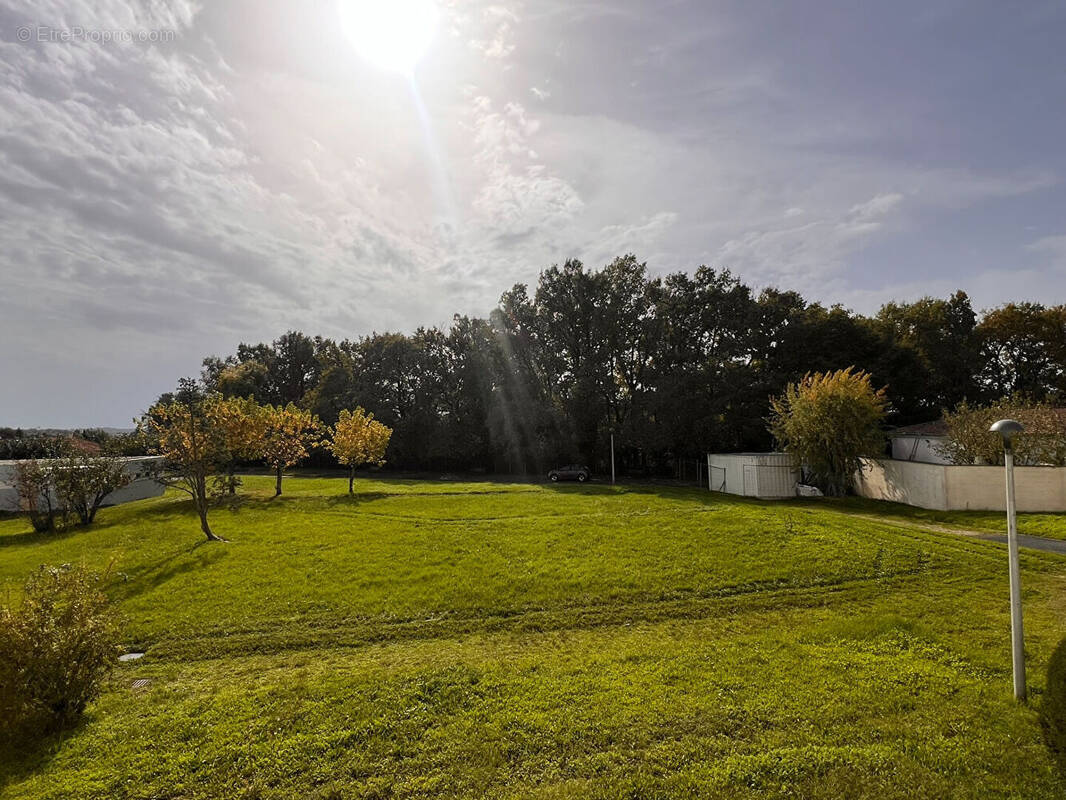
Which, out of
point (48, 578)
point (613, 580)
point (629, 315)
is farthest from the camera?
point (629, 315)

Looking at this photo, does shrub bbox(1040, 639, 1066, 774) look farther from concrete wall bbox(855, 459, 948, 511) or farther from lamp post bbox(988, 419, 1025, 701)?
concrete wall bbox(855, 459, 948, 511)

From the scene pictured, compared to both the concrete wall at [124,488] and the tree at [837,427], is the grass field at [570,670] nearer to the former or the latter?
the tree at [837,427]

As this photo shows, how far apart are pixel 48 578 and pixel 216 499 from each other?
18335 millimetres

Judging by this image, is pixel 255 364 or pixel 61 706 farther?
pixel 255 364

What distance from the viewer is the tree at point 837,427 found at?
909 inches

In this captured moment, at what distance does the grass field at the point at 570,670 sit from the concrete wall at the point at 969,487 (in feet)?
19.7

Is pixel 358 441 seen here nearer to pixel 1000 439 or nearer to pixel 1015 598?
pixel 1015 598

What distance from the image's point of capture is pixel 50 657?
625 cm

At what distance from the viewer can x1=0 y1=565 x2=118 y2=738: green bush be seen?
6074mm

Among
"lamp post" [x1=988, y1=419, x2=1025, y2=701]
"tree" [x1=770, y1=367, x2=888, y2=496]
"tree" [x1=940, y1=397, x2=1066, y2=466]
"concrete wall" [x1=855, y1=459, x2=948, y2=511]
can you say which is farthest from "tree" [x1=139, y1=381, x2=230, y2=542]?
"tree" [x1=940, y1=397, x2=1066, y2=466]

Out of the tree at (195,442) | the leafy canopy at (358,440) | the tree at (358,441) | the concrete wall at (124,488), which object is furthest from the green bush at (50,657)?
the leafy canopy at (358,440)

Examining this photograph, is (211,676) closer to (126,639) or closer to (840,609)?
(126,639)

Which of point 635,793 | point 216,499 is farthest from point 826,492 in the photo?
point 216,499

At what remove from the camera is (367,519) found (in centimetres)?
1975
